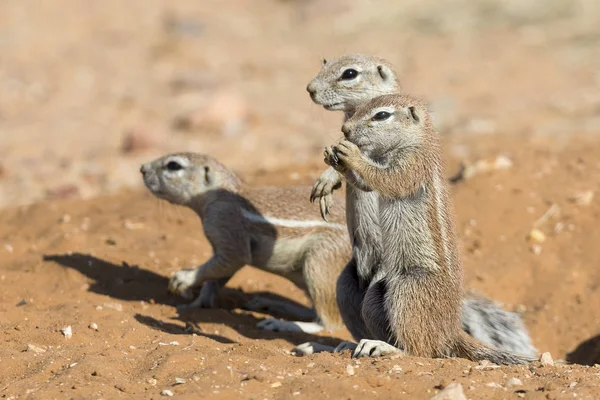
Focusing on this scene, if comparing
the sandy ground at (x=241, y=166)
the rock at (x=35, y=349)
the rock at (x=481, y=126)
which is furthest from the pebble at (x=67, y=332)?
the rock at (x=481, y=126)

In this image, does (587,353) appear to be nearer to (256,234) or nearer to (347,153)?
(256,234)

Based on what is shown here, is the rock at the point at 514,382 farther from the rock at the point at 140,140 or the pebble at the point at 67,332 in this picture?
the rock at the point at 140,140

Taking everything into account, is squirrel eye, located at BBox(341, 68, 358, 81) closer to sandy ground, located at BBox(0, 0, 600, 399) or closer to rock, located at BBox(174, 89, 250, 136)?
sandy ground, located at BBox(0, 0, 600, 399)

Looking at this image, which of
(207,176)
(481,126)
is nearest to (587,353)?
(207,176)

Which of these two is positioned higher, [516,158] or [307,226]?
[516,158]

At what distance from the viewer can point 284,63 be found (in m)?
18.1

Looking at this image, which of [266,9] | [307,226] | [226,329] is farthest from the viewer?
[266,9]

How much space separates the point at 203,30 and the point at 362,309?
14.1 meters

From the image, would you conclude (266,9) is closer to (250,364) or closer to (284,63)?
(284,63)

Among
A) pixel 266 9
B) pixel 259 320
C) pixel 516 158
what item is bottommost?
pixel 259 320

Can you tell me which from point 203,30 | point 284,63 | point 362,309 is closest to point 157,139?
point 284,63

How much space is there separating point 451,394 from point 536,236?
4.56 m

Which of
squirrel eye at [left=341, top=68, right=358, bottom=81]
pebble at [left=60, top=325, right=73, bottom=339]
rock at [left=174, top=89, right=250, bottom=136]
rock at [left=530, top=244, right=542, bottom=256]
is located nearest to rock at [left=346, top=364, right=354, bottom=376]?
pebble at [left=60, top=325, right=73, bottom=339]

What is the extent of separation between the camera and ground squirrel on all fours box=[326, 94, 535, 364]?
5773 millimetres
